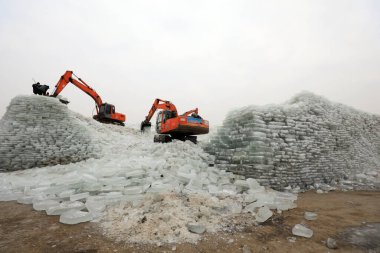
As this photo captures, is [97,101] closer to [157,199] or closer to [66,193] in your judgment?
[66,193]

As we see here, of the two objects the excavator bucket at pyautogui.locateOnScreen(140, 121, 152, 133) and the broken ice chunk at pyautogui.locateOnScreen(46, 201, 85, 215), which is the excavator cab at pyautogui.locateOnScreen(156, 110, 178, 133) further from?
the broken ice chunk at pyautogui.locateOnScreen(46, 201, 85, 215)

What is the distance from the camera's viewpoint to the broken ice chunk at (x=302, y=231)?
10.2 ft

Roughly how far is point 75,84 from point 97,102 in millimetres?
2338

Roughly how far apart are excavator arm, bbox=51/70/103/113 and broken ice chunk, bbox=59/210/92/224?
8890 mm

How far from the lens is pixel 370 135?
32.1 ft

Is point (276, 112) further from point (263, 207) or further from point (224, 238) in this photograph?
point (224, 238)

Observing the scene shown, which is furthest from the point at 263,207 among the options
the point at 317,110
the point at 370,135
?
the point at 370,135

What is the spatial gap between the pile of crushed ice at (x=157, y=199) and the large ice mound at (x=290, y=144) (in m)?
0.53

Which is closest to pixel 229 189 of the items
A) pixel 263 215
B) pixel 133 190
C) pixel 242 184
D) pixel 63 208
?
pixel 242 184

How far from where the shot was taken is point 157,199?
156 inches

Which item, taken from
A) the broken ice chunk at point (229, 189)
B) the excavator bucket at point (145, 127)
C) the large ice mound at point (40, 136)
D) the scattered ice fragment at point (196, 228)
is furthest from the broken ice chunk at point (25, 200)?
the excavator bucket at point (145, 127)

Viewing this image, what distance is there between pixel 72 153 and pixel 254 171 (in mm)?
7330

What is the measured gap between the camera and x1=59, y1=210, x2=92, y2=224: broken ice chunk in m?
3.51

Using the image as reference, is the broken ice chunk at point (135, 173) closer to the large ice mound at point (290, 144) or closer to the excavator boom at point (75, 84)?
the large ice mound at point (290, 144)
